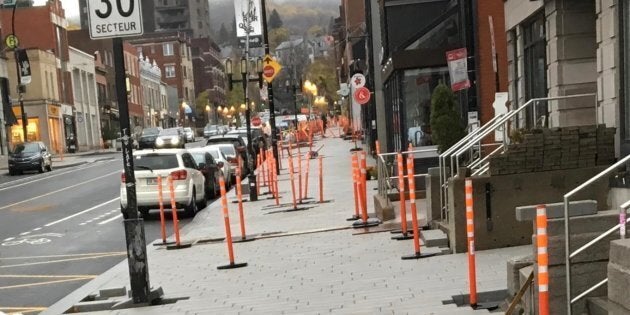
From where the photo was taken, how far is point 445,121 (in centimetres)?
1311

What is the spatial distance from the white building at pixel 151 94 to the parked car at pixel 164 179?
82992 mm

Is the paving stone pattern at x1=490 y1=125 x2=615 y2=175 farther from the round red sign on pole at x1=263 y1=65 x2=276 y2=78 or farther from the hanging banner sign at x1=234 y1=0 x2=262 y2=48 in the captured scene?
the hanging banner sign at x1=234 y1=0 x2=262 y2=48

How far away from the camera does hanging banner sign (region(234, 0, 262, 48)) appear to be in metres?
32.1

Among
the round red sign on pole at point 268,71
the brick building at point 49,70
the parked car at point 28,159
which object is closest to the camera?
the round red sign on pole at point 268,71

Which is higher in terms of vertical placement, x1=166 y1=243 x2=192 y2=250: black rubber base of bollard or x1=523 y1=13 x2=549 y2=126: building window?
x1=523 y1=13 x2=549 y2=126: building window

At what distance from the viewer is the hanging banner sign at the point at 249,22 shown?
32.1 metres

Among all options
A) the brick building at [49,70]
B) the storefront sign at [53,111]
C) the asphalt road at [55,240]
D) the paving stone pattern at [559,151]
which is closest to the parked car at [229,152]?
the asphalt road at [55,240]

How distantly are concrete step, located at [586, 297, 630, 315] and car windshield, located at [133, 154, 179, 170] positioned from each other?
567 inches

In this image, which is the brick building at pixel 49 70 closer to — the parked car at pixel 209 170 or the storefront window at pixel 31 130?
the storefront window at pixel 31 130

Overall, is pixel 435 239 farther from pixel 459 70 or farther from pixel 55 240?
pixel 55 240

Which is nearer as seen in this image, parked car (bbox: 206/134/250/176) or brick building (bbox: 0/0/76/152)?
parked car (bbox: 206/134/250/176)

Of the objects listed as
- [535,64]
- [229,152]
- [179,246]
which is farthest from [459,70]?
[229,152]

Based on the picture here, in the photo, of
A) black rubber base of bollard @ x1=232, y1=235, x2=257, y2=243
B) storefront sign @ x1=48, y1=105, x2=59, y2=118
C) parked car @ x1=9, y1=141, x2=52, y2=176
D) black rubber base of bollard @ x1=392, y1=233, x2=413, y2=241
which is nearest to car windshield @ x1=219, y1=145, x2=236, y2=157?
black rubber base of bollard @ x1=232, y1=235, x2=257, y2=243

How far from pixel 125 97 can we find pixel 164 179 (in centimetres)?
1003
